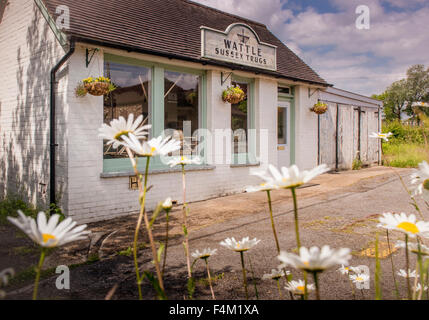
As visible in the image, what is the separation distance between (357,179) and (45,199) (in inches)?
346

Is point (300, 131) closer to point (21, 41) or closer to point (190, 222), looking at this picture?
point (190, 222)

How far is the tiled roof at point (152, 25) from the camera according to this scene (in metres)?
6.95

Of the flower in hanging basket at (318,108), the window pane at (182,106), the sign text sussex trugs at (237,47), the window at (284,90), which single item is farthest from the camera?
the flower in hanging basket at (318,108)

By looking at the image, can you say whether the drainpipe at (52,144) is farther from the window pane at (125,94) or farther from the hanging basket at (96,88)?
the window pane at (125,94)

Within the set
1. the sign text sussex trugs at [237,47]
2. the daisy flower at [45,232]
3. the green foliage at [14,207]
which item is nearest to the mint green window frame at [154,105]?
the sign text sussex trugs at [237,47]

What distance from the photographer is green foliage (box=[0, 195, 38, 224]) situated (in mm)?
7104

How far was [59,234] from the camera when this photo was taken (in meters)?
1.22

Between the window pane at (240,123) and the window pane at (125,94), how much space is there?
106 inches

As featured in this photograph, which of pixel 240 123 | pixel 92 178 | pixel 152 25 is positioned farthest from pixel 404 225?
pixel 240 123

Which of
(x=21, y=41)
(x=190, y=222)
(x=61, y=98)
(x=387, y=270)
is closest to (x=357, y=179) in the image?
(x=190, y=222)

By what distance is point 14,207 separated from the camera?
7.60 meters

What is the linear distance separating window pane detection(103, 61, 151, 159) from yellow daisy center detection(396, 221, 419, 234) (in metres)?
6.25

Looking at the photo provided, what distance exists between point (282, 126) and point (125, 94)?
5.88m

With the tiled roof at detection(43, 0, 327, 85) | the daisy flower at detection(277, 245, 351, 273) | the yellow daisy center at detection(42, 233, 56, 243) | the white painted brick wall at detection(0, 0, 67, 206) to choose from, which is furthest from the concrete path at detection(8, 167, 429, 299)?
the tiled roof at detection(43, 0, 327, 85)
